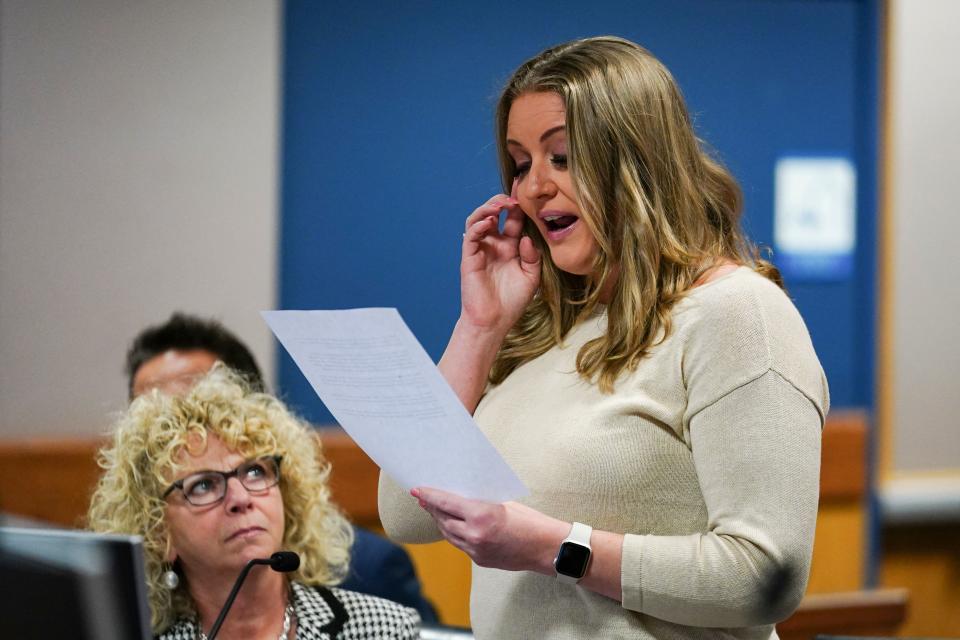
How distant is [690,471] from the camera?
3.91 ft

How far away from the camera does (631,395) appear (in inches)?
46.8

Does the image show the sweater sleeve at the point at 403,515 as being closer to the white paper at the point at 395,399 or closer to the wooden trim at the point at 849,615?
the white paper at the point at 395,399

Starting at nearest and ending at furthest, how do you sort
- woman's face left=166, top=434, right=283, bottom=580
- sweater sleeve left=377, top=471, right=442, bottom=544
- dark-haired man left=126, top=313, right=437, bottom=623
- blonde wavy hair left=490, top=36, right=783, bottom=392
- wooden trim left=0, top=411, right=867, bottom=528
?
1. blonde wavy hair left=490, top=36, right=783, bottom=392
2. sweater sleeve left=377, top=471, right=442, bottom=544
3. woman's face left=166, top=434, right=283, bottom=580
4. dark-haired man left=126, top=313, right=437, bottom=623
5. wooden trim left=0, top=411, right=867, bottom=528

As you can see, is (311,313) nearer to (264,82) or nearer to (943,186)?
(264,82)

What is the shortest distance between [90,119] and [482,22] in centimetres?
111

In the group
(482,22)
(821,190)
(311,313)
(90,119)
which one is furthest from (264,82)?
(311,313)

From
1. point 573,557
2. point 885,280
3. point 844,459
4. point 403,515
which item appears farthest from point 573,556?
point 885,280

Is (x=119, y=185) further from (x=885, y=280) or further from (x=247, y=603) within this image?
(x=885, y=280)

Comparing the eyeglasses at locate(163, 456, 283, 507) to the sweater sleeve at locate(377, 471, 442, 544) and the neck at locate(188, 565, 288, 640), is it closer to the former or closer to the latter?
the neck at locate(188, 565, 288, 640)

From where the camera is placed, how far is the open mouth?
1312 millimetres

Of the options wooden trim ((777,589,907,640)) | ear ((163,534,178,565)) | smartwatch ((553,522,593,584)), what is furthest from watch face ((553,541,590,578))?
wooden trim ((777,589,907,640))

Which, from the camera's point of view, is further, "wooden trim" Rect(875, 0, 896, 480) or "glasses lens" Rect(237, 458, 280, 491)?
"wooden trim" Rect(875, 0, 896, 480)

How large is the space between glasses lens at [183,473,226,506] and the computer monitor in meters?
0.75

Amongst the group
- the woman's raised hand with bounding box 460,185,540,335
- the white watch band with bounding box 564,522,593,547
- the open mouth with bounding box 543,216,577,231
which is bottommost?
the white watch band with bounding box 564,522,593,547
